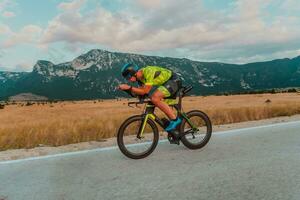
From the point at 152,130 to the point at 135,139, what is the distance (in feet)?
1.17

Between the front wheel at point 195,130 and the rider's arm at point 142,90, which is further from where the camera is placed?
the front wheel at point 195,130

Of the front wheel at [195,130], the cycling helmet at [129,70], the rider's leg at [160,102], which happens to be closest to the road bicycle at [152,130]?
the front wheel at [195,130]

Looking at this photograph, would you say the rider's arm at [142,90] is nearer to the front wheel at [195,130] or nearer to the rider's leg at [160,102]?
the rider's leg at [160,102]

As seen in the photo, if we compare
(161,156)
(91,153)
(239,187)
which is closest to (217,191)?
(239,187)

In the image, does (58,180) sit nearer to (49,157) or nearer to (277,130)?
(49,157)

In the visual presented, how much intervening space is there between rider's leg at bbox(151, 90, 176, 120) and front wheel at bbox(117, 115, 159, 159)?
0.33 meters

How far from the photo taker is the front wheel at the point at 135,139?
26.2ft

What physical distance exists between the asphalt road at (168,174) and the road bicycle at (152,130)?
19cm

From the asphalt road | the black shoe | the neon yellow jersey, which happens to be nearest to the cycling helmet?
the neon yellow jersey

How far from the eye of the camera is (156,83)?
27.1ft

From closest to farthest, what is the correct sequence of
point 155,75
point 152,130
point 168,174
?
point 168,174
point 155,75
point 152,130

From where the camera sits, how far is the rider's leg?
820 centimetres

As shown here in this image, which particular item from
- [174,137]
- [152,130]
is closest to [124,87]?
[152,130]

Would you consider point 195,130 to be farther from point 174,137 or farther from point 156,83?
point 156,83
